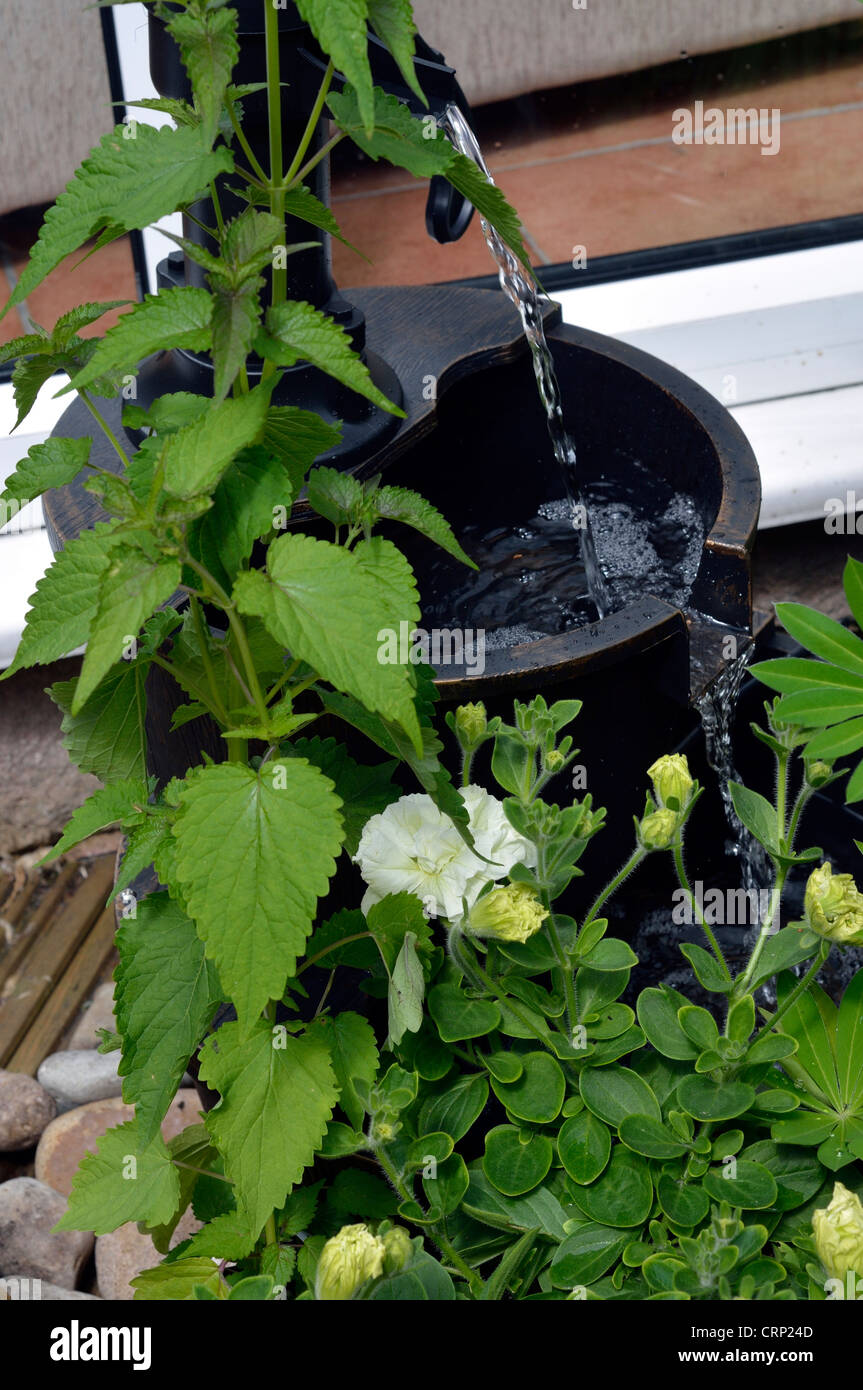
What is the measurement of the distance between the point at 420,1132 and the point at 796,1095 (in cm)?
22

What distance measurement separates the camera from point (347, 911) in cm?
84

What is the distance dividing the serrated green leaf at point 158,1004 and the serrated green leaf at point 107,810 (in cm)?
6

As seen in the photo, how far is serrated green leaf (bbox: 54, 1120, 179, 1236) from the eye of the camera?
80 cm

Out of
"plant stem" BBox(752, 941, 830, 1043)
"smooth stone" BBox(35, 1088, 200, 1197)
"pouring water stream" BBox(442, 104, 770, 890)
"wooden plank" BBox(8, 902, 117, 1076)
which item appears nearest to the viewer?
"plant stem" BBox(752, 941, 830, 1043)

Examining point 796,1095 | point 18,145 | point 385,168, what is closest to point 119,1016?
point 796,1095

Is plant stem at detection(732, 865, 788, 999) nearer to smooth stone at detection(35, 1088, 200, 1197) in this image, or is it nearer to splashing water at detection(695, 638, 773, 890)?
splashing water at detection(695, 638, 773, 890)

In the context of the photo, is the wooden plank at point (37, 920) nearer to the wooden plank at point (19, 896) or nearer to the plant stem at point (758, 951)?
the wooden plank at point (19, 896)

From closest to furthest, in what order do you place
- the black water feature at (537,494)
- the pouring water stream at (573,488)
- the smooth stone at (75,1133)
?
the black water feature at (537,494), the pouring water stream at (573,488), the smooth stone at (75,1133)

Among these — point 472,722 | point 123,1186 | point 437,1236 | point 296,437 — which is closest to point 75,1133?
point 123,1186

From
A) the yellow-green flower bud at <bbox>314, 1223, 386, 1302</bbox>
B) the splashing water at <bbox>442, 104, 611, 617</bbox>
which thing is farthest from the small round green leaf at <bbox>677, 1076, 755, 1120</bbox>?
the splashing water at <bbox>442, 104, 611, 617</bbox>

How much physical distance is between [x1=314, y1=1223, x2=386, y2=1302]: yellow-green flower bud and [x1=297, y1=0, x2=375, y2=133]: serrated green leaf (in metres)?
0.48

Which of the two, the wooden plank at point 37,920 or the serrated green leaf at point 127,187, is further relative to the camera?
the wooden plank at point 37,920

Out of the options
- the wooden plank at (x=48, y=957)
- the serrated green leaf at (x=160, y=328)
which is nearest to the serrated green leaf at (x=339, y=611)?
the serrated green leaf at (x=160, y=328)

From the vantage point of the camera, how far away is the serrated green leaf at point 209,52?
0.60m
